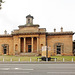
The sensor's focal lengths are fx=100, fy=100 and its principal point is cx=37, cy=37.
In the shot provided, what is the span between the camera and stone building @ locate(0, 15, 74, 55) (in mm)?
32500

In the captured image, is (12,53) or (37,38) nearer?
(37,38)

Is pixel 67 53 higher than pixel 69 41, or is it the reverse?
pixel 69 41

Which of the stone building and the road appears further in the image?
Answer: the stone building

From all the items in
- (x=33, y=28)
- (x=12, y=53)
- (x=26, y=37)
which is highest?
(x=33, y=28)

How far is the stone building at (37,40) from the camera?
3250cm

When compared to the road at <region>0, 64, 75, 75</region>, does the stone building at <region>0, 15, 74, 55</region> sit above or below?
above

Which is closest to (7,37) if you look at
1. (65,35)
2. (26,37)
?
(26,37)

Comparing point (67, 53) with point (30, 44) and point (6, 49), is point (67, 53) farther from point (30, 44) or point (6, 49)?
point (6, 49)

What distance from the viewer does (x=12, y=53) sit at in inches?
1405

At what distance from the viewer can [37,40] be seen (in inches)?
1281

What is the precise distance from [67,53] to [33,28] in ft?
45.2

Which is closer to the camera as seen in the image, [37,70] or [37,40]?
[37,70]

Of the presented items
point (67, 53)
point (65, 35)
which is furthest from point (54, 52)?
point (65, 35)

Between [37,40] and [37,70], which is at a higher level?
[37,40]
